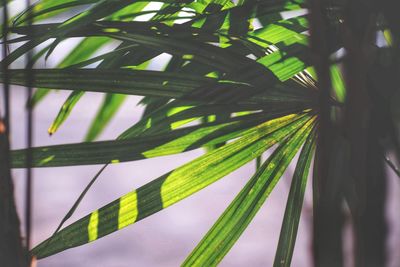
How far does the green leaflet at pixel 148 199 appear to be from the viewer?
50cm

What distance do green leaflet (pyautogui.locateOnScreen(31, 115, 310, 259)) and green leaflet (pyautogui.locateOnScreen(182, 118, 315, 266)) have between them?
3 centimetres

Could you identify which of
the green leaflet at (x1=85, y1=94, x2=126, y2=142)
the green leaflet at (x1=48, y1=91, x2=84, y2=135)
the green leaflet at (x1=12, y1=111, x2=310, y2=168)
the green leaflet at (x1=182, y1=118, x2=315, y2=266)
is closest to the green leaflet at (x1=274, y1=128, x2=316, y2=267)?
the green leaflet at (x1=182, y1=118, x2=315, y2=266)

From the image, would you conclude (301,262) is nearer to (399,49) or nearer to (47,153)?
(47,153)

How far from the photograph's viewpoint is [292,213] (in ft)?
1.94

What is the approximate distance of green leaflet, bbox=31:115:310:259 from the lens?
50cm

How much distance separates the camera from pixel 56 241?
0.50m

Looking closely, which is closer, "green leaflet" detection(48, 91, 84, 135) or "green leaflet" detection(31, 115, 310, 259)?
"green leaflet" detection(31, 115, 310, 259)

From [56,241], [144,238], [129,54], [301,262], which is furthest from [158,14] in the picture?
[144,238]

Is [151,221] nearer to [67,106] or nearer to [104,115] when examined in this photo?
[104,115]

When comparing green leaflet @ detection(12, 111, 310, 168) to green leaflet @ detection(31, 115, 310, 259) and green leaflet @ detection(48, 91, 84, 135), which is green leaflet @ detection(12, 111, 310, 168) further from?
green leaflet @ detection(48, 91, 84, 135)

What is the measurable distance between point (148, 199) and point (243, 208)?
107 millimetres

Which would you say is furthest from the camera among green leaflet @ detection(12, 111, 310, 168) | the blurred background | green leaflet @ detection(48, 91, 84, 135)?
the blurred background

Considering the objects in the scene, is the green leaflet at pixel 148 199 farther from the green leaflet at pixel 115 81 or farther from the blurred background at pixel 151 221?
→ the blurred background at pixel 151 221

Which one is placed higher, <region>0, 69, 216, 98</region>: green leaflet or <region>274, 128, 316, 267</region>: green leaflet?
<region>0, 69, 216, 98</region>: green leaflet
